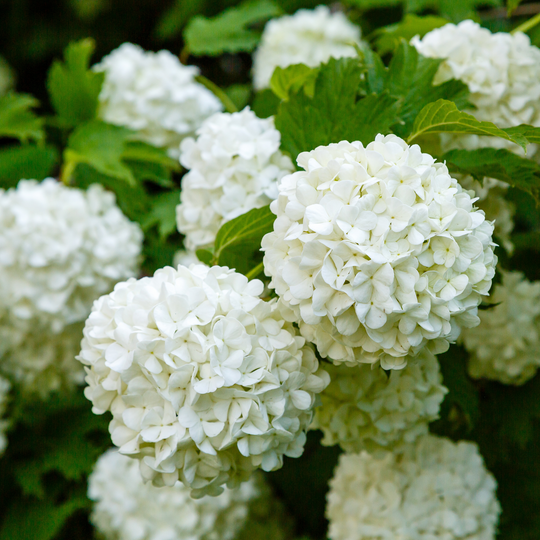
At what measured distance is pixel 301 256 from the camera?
2.02 ft

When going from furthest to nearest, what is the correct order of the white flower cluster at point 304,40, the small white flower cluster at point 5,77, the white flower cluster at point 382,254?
the small white flower cluster at point 5,77
the white flower cluster at point 304,40
the white flower cluster at point 382,254

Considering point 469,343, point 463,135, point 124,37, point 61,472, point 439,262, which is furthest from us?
point 124,37

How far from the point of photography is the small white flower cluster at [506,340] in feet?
3.47

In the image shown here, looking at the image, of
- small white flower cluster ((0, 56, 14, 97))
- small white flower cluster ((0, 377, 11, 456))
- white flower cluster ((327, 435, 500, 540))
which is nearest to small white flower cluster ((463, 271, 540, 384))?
white flower cluster ((327, 435, 500, 540))

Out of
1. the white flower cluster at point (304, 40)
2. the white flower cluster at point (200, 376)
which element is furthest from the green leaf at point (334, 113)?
the white flower cluster at point (304, 40)

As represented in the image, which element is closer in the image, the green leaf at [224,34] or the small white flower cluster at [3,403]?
the small white flower cluster at [3,403]

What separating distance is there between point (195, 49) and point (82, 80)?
1.08 feet

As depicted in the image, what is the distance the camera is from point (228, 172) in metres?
0.86

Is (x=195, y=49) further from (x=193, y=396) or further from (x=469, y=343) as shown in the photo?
(x=193, y=396)

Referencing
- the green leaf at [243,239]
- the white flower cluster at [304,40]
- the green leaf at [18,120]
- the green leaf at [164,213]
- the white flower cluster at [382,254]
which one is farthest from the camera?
the white flower cluster at [304,40]

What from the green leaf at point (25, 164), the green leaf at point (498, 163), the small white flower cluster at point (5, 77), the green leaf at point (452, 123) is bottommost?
the small white flower cluster at point (5, 77)

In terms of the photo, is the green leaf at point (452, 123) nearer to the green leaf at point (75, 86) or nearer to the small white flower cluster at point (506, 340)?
the small white flower cluster at point (506, 340)

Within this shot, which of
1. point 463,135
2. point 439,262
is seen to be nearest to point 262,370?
point 439,262

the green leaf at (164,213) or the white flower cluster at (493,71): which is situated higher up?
the white flower cluster at (493,71)
